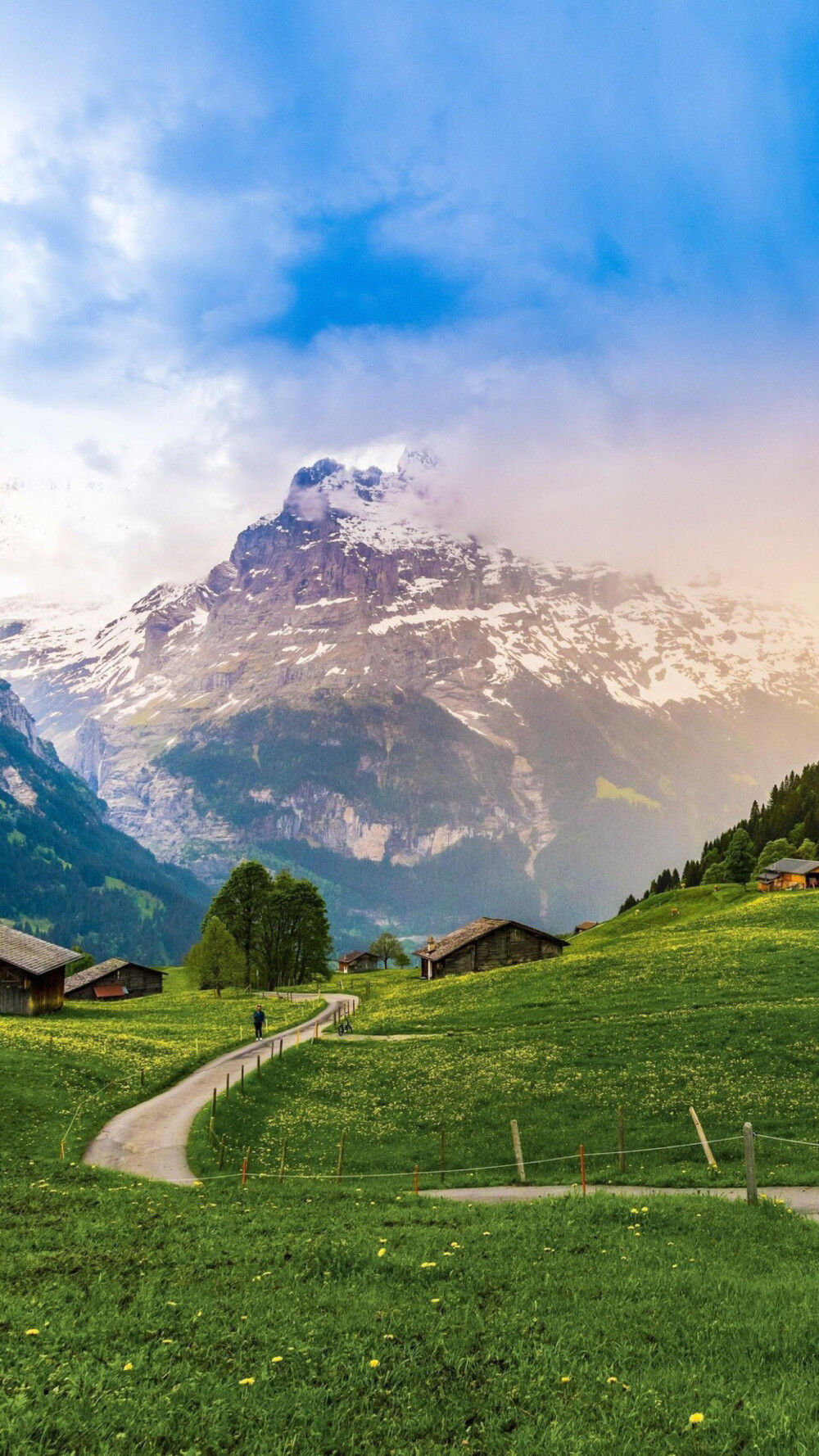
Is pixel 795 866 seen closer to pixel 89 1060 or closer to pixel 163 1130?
pixel 89 1060

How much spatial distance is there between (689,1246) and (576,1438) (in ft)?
29.2

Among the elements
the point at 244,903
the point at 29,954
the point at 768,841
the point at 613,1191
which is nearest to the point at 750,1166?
the point at 613,1191

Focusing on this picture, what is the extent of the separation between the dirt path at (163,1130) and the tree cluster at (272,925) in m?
69.4

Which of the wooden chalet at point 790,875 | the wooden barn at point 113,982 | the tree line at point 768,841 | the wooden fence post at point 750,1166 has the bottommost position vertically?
the wooden barn at point 113,982

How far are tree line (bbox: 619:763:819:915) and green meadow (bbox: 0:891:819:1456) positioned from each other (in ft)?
356

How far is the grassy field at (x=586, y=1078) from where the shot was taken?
30453 millimetres

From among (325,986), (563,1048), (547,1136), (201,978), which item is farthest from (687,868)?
(547,1136)

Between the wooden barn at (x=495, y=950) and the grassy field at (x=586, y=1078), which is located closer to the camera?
the grassy field at (x=586, y=1078)

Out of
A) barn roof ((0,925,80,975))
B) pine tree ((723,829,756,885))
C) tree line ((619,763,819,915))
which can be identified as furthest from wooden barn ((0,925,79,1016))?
pine tree ((723,829,756,885))

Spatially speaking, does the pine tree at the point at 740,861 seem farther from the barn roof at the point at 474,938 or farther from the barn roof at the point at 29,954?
the barn roof at the point at 29,954

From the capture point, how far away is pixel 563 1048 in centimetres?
4381

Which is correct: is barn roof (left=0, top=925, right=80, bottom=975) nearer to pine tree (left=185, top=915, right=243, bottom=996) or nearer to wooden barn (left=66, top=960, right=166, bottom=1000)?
pine tree (left=185, top=915, right=243, bottom=996)

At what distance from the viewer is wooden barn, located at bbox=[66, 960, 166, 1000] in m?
120

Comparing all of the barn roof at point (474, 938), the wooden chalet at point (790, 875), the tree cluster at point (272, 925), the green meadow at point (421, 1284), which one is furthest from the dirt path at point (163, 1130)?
the wooden chalet at point (790, 875)
